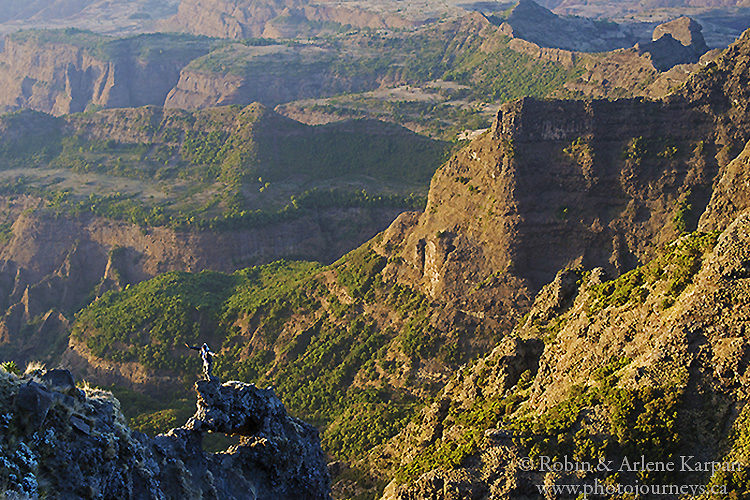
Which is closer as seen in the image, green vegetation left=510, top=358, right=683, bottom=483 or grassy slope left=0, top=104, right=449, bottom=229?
green vegetation left=510, top=358, right=683, bottom=483

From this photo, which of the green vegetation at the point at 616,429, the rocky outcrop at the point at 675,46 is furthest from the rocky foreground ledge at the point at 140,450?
the rocky outcrop at the point at 675,46

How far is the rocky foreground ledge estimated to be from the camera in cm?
1898

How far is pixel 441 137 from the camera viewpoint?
6216 inches

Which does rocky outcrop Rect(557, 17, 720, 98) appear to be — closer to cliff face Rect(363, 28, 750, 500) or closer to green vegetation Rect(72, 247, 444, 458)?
green vegetation Rect(72, 247, 444, 458)

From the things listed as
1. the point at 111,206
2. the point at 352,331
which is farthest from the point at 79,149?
the point at 352,331

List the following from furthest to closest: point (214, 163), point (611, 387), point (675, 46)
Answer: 1. point (675, 46)
2. point (214, 163)
3. point (611, 387)

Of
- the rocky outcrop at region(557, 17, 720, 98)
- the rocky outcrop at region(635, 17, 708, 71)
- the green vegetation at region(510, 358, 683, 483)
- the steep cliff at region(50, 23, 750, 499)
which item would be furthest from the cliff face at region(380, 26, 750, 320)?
the rocky outcrop at region(635, 17, 708, 71)

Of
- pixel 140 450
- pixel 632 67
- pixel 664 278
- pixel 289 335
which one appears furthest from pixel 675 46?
pixel 140 450

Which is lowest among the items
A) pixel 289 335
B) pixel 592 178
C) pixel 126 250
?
pixel 126 250

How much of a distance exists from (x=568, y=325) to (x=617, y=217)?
25.9 meters

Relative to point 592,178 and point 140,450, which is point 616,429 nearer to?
point 140,450

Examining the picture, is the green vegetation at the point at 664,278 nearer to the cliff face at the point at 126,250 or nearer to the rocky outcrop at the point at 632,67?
the cliff face at the point at 126,250

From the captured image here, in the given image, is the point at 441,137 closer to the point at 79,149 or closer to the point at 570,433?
the point at 79,149

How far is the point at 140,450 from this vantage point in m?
21.9
